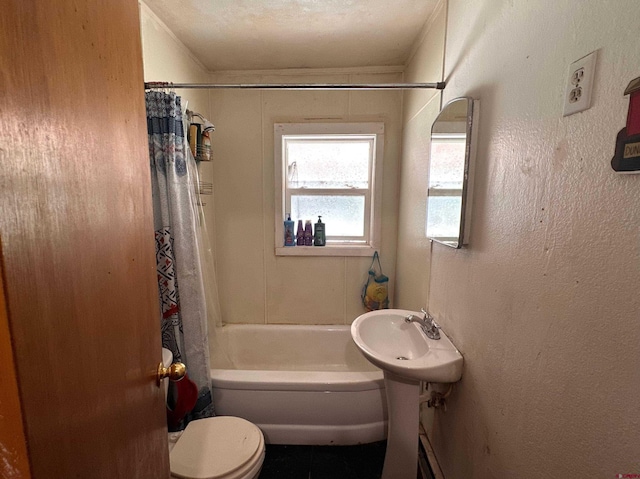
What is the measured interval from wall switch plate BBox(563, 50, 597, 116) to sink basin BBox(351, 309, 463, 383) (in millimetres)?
922

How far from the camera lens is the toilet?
108 centimetres

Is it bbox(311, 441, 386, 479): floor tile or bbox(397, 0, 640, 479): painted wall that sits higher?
bbox(397, 0, 640, 479): painted wall

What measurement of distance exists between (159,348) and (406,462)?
3.91 feet

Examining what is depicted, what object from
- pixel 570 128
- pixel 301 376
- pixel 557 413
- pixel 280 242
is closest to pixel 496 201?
pixel 570 128

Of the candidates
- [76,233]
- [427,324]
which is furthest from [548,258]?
[76,233]

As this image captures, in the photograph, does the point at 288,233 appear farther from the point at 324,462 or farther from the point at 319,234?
the point at 324,462

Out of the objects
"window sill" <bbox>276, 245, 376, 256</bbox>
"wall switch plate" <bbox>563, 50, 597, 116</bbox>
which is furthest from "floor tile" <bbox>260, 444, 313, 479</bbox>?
"wall switch plate" <bbox>563, 50, 597, 116</bbox>

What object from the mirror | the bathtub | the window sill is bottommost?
the bathtub

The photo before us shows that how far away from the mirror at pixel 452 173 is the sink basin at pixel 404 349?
451 millimetres

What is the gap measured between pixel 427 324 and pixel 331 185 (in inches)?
Answer: 54.0

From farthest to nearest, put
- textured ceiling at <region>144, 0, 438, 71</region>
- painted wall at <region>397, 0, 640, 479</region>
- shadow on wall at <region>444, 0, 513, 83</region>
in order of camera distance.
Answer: textured ceiling at <region>144, 0, 438, 71</region> < shadow on wall at <region>444, 0, 513, 83</region> < painted wall at <region>397, 0, 640, 479</region>

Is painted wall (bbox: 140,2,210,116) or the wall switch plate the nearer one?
the wall switch plate

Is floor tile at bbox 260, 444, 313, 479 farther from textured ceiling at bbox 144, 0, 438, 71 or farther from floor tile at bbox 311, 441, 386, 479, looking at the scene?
textured ceiling at bbox 144, 0, 438, 71

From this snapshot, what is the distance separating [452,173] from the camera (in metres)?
1.23
